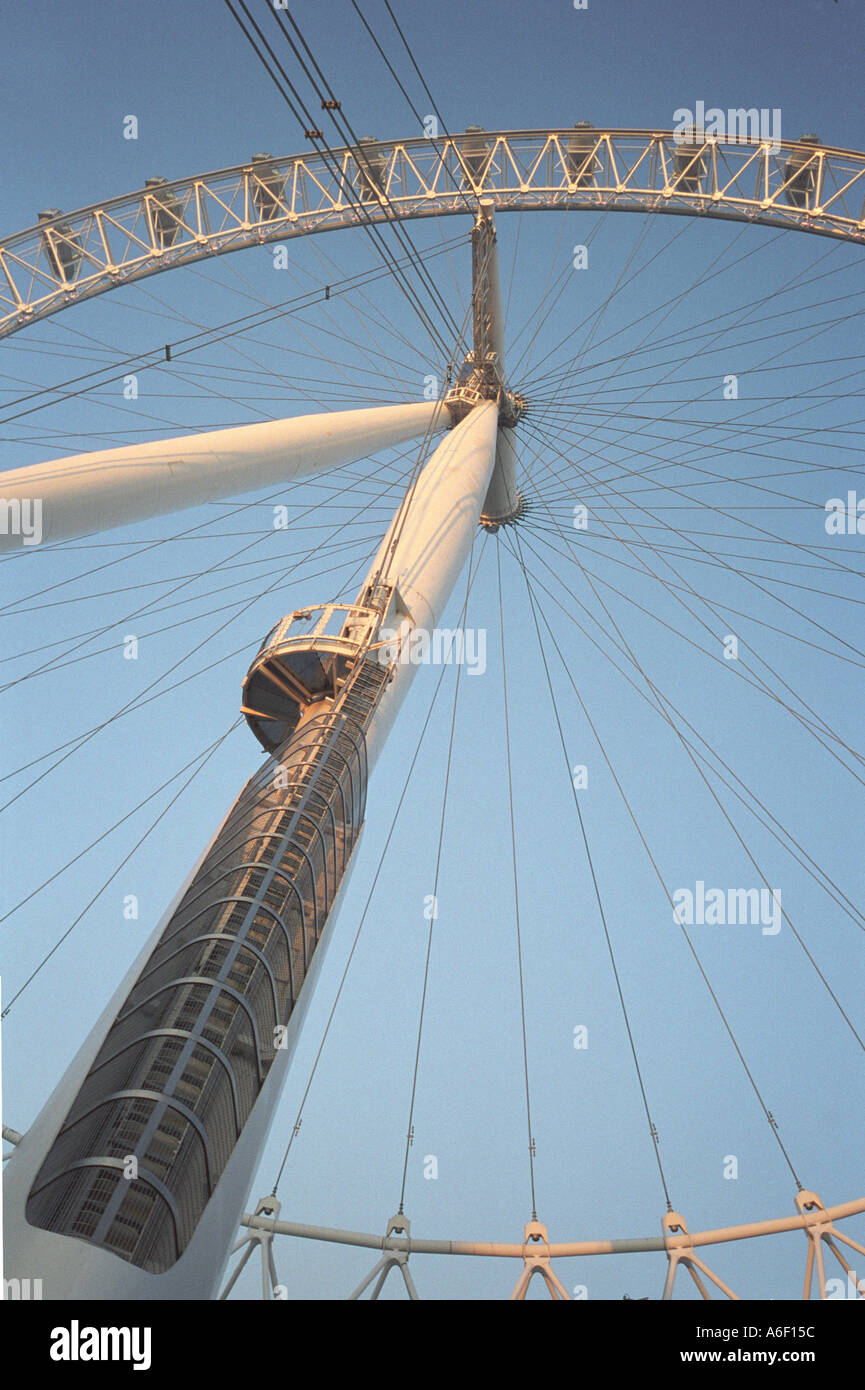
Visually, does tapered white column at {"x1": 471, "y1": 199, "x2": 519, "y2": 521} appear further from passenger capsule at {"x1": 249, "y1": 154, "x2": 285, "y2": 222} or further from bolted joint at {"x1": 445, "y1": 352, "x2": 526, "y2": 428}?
passenger capsule at {"x1": 249, "y1": 154, "x2": 285, "y2": 222}

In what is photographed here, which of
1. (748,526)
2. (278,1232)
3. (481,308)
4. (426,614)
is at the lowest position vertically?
(278,1232)

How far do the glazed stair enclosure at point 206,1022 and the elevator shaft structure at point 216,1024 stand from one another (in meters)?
0.02

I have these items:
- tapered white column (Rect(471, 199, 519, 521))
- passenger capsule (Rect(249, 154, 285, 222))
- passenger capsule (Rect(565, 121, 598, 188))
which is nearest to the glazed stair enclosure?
tapered white column (Rect(471, 199, 519, 521))

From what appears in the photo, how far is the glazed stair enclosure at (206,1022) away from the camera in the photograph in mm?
7902

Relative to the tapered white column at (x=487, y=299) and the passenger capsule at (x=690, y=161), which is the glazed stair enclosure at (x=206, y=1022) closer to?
the tapered white column at (x=487, y=299)

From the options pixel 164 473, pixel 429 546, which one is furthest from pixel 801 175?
pixel 164 473

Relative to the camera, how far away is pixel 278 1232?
579 inches

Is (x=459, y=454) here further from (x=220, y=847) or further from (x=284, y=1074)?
(x=284, y=1074)

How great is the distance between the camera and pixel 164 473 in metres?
9.98

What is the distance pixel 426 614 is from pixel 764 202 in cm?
1645

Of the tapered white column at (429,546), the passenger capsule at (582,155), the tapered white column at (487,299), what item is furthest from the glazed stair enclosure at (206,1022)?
the passenger capsule at (582,155)

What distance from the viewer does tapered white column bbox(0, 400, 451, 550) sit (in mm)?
8156

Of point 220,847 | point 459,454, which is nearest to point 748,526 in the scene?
point 459,454

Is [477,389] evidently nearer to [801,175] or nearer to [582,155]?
[582,155]
